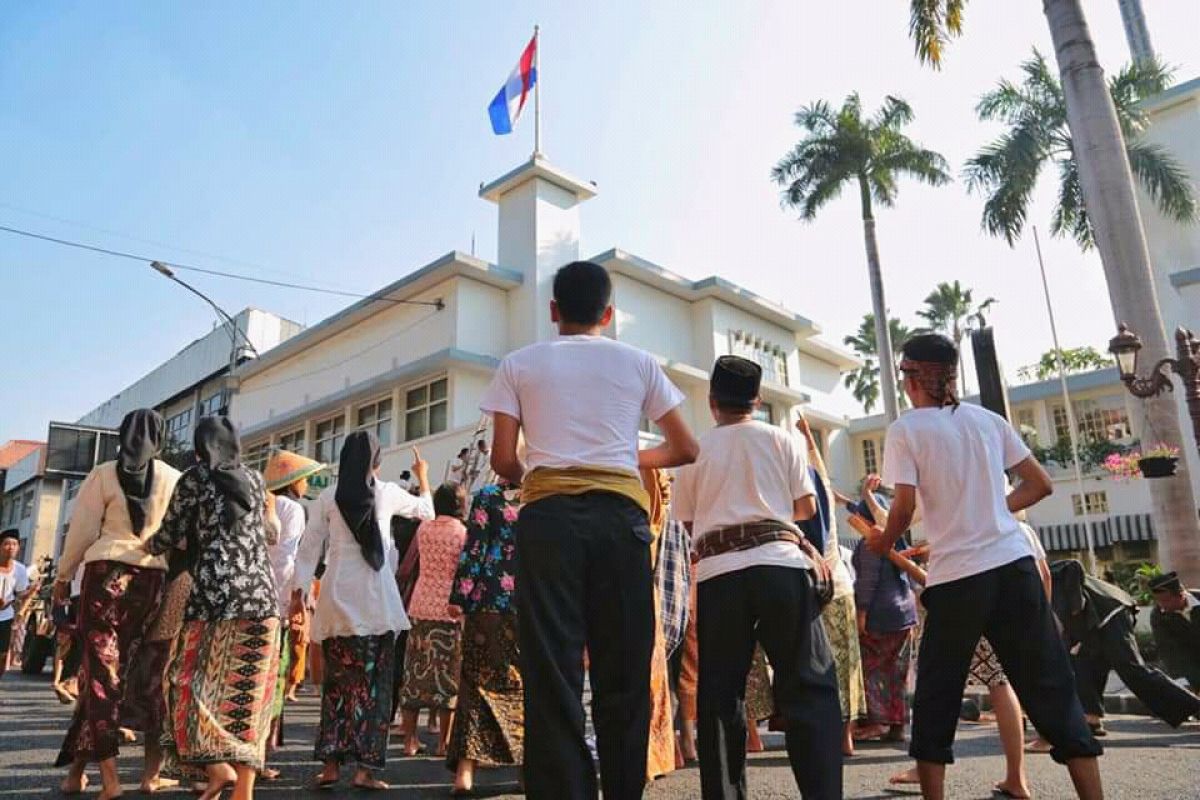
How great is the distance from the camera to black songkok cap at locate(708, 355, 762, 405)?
3750mm

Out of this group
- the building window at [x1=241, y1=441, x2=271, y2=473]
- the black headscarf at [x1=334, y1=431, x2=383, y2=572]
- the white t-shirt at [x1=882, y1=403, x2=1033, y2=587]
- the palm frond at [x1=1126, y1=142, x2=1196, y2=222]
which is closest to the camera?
the white t-shirt at [x1=882, y1=403, x2=1033, y2=587]

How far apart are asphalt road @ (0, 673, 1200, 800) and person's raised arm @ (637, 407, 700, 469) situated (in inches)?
76.9

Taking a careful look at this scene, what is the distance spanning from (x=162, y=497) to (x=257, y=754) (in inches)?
64.3

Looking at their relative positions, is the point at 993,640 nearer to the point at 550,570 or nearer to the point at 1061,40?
the point at 550,570

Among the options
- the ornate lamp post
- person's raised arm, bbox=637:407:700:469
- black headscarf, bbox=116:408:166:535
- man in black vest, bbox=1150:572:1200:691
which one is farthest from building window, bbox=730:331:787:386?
person's raised arm, bbox=637:407:700:469

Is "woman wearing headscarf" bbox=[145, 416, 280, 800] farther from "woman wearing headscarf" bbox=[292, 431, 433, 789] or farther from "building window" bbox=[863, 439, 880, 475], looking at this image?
"building window" bbox=[863, 439, 880, 475]

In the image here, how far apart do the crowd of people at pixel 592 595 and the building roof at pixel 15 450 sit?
71093 mm

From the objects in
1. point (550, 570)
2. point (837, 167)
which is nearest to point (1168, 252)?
point (837, 167)

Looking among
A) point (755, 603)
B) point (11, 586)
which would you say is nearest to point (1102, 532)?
point (755, 603)

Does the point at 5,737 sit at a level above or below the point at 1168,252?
below

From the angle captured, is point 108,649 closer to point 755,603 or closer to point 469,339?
point 755,603

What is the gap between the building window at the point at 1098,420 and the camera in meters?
27.6

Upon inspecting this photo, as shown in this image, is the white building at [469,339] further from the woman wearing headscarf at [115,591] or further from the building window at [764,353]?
the woman wearing headscarf at [115,591]

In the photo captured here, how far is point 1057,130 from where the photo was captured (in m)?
23.4
